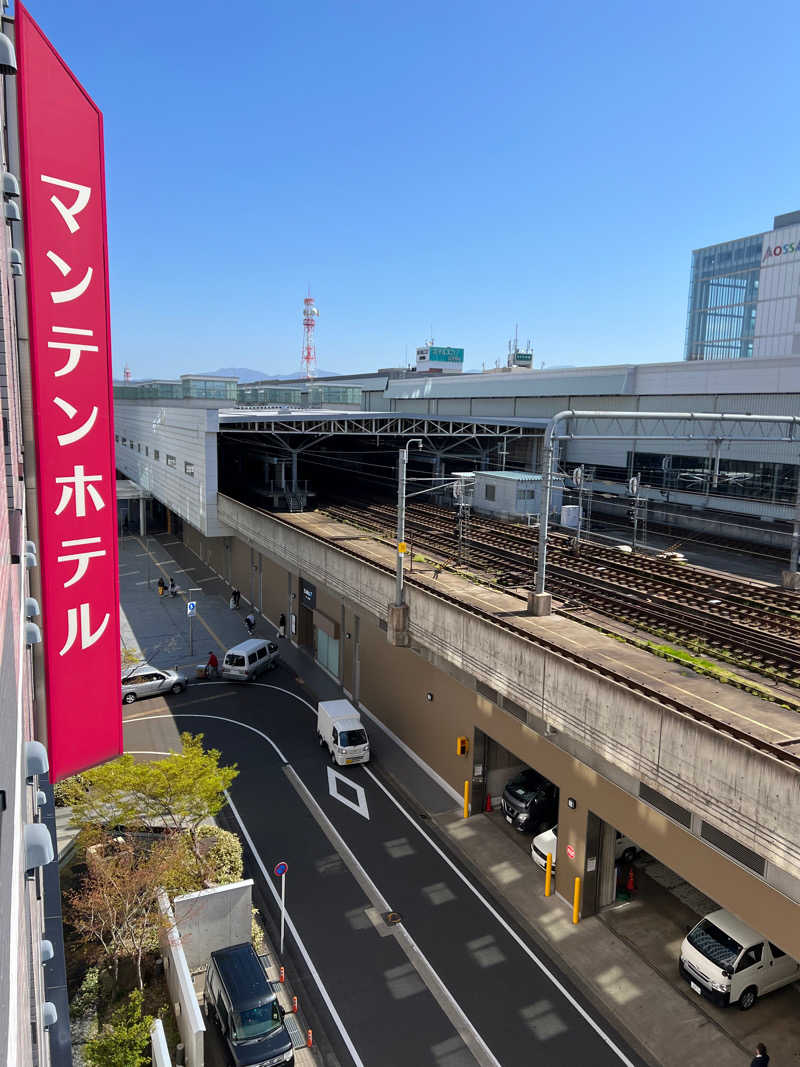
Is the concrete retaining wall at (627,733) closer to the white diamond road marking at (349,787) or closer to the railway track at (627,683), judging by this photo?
the railway track at (627,683)

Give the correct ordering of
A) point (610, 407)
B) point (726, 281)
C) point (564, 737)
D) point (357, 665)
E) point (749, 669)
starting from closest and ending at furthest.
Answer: point (564, 737) → point (749, 669) → point (357, 665) → point (610, 407) → point (726, 281)

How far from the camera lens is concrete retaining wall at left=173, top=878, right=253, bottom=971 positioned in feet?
41.2

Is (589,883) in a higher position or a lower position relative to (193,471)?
lower

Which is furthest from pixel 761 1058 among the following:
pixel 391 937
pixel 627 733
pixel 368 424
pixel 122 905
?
pixel 368 424

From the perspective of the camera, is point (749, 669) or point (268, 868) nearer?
point (749, 669)

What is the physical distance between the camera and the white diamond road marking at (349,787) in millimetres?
18062

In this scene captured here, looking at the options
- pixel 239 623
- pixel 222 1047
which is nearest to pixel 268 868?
pixel 222 1047

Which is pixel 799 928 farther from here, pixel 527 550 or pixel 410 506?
pixel 410 506

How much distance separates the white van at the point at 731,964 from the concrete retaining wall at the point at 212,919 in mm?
7767

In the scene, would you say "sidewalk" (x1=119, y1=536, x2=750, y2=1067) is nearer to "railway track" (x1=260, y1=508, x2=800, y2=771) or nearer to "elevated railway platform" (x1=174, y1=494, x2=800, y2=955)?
"elevated railway platform" (x1=174, y1=494, x2=800, y2=955)

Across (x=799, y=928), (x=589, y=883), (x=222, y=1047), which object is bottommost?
(x=222, y=1047)

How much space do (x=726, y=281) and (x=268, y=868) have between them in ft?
198

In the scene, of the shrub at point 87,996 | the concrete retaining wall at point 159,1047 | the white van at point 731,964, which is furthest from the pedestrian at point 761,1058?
the shrub at point 87,996

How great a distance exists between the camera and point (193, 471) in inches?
1356
